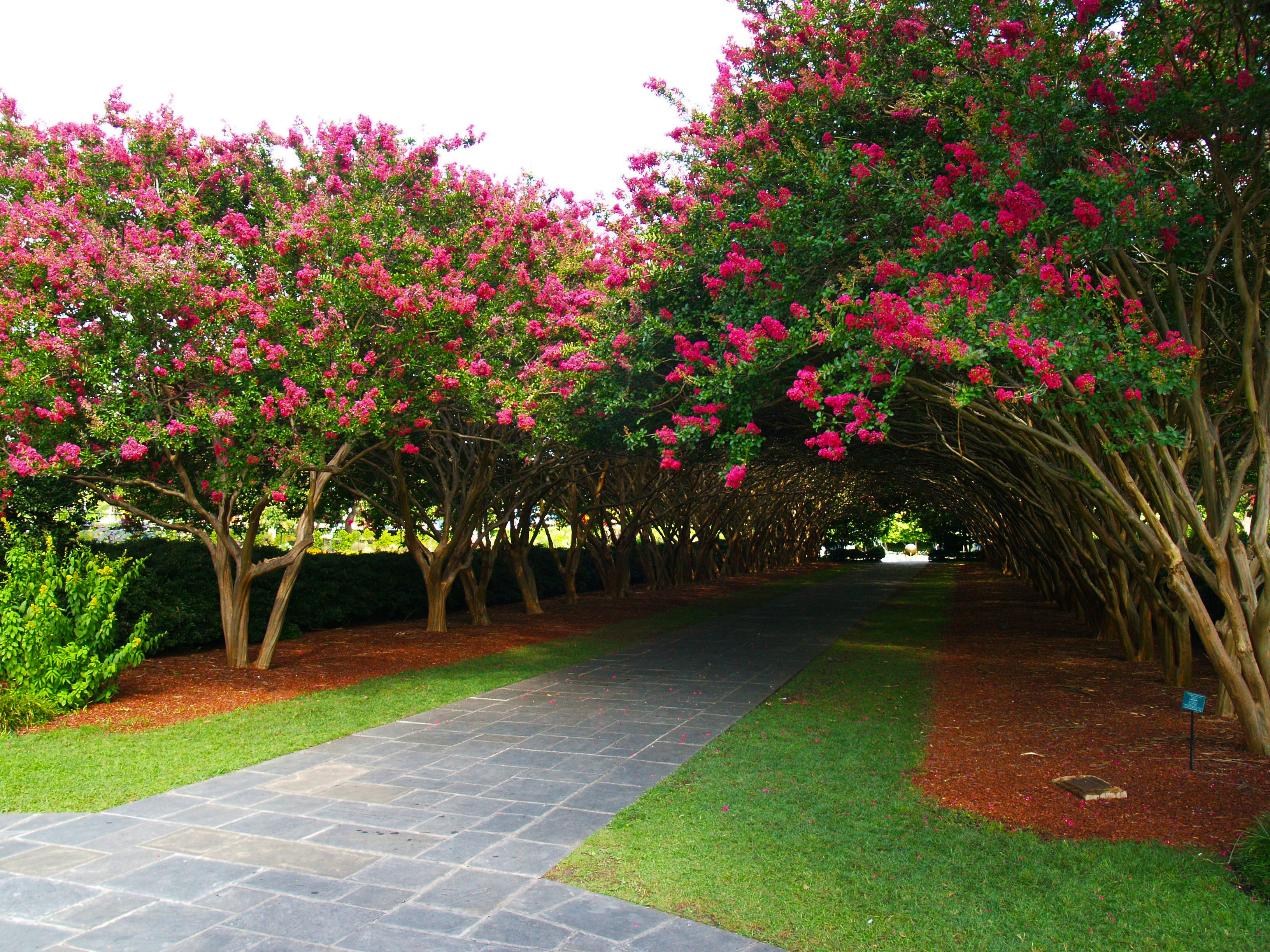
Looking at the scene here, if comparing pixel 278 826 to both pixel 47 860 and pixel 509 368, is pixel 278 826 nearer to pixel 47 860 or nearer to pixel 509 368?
pixel 47 860

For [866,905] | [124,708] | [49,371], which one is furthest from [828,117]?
[124,708]

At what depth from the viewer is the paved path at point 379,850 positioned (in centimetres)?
341

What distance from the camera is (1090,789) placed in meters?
5.13

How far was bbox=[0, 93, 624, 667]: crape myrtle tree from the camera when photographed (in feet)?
25.7

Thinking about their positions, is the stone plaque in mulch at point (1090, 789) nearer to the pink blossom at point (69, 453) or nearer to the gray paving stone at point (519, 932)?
the gray paving stone at point (519, 932)

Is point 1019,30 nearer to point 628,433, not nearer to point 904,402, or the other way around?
point 904,402

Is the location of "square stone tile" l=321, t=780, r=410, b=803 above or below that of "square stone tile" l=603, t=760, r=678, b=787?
above

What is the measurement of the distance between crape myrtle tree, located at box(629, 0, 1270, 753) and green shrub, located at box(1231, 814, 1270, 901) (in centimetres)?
212

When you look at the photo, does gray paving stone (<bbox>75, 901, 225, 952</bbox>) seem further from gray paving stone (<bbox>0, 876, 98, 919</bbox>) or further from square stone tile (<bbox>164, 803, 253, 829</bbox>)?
square stone tile (<bbox>164, 803, 253, 829</bbox>)

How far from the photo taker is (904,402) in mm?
9375

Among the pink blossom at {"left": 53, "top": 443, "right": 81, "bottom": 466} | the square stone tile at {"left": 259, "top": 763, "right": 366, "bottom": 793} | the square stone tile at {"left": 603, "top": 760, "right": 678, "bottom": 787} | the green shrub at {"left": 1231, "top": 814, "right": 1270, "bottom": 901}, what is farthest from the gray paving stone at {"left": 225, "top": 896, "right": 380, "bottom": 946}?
the pink blossom at {"left": 53, "top": 443, "right": 81, "bottom": 466}

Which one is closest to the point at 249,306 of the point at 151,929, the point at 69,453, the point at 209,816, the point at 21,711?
the point at 69,453

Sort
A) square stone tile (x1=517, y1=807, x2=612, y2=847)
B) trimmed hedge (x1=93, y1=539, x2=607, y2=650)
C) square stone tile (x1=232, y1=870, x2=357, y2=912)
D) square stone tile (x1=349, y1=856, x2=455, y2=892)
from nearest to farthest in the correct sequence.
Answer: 1. square stone tile (x1=232, y1=870, x2=357, y2=912)
2. square stone tile (x1=349, y1=856, x2=455, y2=892)
3. square stone tile (x1=517, y1=807, x2=612, y2=847)
4. trimmed hedge (x1=93, y1=539, x2=607, y2=650)

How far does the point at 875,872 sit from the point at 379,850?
248cm
